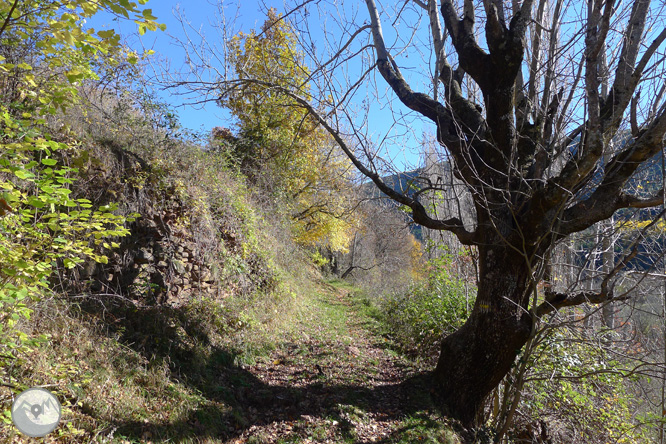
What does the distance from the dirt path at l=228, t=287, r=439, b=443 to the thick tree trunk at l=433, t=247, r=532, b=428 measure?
0.45 metres

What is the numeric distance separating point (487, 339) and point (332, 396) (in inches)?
80.7

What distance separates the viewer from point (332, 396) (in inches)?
180

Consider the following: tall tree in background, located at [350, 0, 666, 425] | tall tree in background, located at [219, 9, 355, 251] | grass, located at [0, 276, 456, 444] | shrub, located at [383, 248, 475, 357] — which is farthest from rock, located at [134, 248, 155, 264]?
tall tree in background, located at [219, 9, 355, 251]

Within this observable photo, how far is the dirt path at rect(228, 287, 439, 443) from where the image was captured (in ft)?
12.6

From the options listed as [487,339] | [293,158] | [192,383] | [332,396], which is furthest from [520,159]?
[293,158]

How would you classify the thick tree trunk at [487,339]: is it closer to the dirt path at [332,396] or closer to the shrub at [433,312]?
the dirt path at [332,396]

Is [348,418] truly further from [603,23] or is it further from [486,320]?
[603,23]

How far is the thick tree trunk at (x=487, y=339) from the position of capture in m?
4.05

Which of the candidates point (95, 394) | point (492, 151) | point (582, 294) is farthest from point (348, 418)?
point (492, 151)

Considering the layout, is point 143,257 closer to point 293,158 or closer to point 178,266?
point 178,266

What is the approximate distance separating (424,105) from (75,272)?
15.8 feet

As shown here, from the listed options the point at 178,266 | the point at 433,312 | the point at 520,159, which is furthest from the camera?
the point at 433,312

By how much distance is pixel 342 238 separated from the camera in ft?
57.5

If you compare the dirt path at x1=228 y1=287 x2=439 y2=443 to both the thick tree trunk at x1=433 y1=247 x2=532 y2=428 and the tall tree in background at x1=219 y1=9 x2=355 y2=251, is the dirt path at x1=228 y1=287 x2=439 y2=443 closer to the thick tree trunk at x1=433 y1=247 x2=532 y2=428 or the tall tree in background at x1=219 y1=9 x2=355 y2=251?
the thick tree trunk at x1=433 y1=247 x2=532 y2=428
